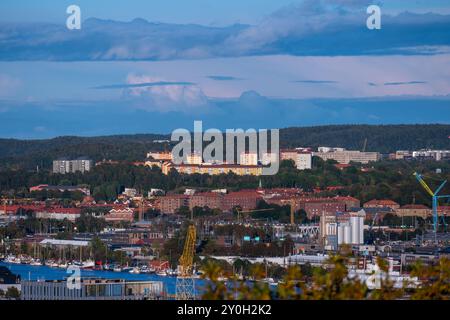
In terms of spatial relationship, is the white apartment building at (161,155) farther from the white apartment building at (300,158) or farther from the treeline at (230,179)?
the white apartment building at (300,158)

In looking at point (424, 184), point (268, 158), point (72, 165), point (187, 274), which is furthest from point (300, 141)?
point (187, 274)

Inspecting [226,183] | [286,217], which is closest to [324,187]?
[226,183]

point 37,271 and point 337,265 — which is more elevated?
point 337,265

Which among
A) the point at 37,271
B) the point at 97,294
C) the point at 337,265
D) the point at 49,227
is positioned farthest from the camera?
the point at 49,227

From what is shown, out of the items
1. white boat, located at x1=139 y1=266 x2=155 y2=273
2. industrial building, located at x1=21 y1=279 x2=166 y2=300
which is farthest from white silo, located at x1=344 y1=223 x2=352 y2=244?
industrial building, located at x1=21 y1=279 x2=166 y2=300

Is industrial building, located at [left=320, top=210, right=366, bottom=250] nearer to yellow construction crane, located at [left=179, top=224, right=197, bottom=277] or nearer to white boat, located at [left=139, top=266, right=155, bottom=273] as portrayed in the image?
yellow construction crane, located at [left=179, top=224, right=197, bottom=277]
